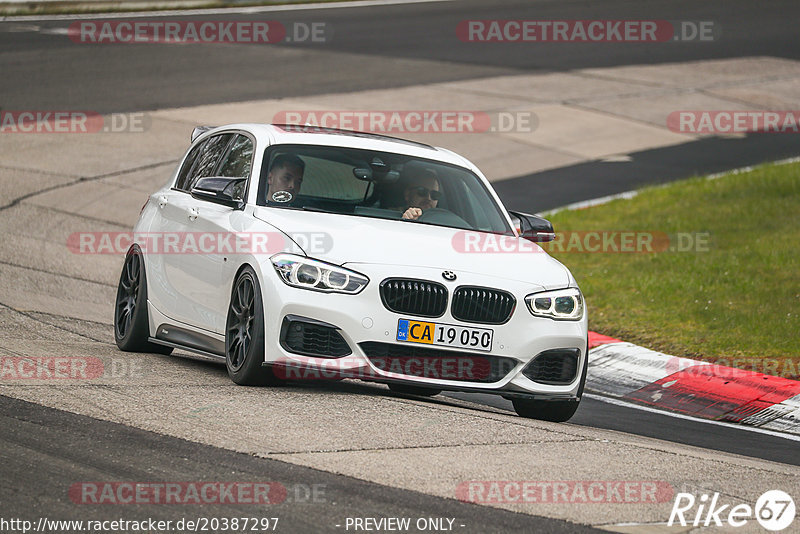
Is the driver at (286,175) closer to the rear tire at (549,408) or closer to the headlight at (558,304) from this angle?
the headlight at (558,304)

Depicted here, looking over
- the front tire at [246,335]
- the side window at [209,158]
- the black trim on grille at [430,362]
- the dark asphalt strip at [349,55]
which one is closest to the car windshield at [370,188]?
the front tire at [246,335]

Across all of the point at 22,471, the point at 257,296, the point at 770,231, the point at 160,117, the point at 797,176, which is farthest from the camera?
the point at 160,117

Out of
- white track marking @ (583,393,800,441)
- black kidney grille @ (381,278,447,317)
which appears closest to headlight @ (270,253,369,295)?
black kidney grille @ (381,278,447,317)

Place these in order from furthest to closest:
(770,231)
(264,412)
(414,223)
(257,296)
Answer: (770,231)
(414,223)
(257,296)
(264,412)

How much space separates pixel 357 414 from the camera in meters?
7.30

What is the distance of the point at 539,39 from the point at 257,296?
82.5 ft

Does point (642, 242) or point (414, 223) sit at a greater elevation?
point (414, 223)

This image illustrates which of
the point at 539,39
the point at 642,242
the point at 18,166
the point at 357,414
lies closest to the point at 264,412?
the point at 357,414

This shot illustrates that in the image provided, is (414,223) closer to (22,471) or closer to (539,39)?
(22,471)

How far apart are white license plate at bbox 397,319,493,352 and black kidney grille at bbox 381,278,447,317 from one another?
72 mm

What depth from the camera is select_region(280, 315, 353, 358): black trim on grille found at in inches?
304

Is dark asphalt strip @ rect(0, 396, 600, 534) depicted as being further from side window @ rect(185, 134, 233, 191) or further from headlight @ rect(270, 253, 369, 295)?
side window @ rect(185, 134, 233, 191)

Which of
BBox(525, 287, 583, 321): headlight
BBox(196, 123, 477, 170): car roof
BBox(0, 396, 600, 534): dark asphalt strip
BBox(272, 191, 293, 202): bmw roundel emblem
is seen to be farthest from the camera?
BBox(196, 123, 477, 170): car roof

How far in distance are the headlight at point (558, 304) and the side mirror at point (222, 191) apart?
203 cm
